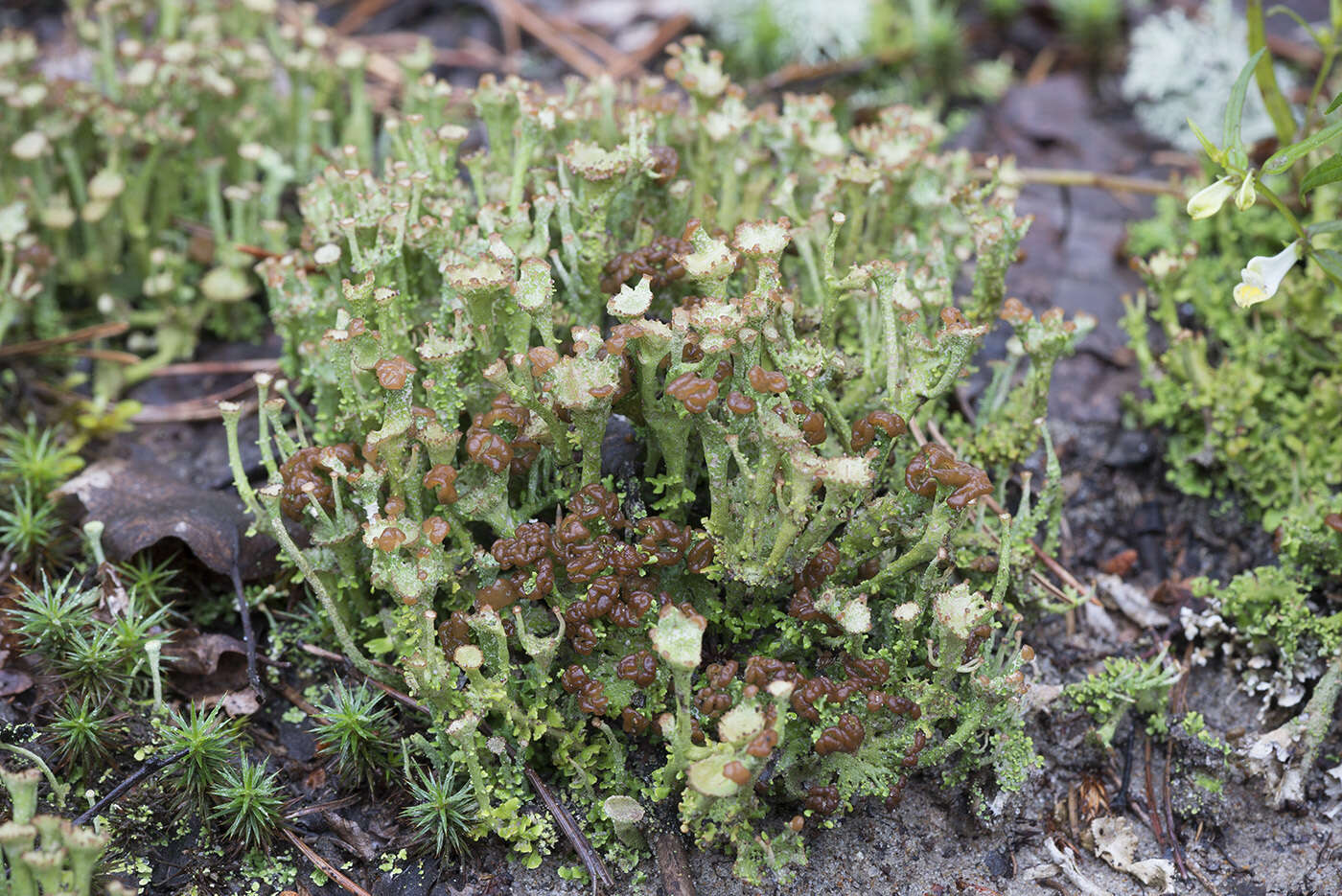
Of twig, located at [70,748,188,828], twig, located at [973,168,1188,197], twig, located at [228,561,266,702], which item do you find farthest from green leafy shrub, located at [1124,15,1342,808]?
twig, located at [70,748,188,828]

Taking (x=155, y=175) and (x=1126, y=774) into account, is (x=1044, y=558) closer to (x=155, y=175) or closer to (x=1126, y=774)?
(x=1126, y=774)

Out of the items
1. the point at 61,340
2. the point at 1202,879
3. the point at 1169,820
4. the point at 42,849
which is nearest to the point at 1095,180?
the point at 1169,820

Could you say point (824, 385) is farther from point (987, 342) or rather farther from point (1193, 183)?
point (1193, 183)

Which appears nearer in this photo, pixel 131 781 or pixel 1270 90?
pixel 131 781

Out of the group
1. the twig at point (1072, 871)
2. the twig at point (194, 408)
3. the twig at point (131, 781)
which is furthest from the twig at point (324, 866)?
the twig at point (1072, 871)

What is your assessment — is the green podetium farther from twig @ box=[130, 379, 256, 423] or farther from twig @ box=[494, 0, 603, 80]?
twig @ box=[494, 0, 603, 80]

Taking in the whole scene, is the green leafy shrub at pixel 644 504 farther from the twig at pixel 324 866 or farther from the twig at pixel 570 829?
the twig at pixel 324 866
